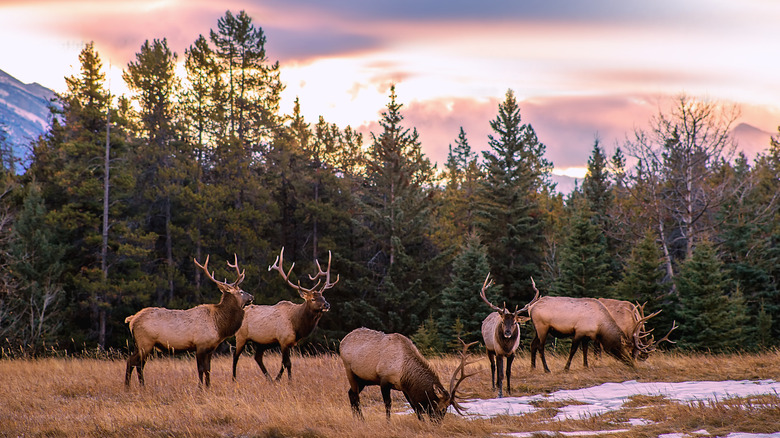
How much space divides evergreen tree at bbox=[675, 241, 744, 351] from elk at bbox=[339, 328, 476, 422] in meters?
15.9

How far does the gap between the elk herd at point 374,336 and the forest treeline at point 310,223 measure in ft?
33.7

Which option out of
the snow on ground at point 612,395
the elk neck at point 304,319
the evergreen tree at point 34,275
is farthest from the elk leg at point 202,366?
the evergreen tree at point 34,275

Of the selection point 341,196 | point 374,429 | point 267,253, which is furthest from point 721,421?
point 341,196

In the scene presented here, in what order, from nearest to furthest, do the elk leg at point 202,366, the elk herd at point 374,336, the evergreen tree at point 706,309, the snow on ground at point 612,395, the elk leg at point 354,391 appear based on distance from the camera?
the elk herd at point 374,336 < the elk leg at point 354,391 < the snow on ground at point 612,395 < the elk leg at point 202,366 < the evergreen tree at point 706,309

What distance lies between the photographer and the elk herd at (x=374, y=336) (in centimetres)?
798

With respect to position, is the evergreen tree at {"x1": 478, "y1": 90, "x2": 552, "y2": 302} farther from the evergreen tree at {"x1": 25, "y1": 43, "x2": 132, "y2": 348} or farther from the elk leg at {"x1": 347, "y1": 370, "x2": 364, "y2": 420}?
the elk leg at {"x1": 347, "y1": 370, "x2": 364, "y2": 420}

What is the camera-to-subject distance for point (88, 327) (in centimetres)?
3303

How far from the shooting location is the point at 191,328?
10977mm

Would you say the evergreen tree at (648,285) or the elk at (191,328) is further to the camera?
the evergreen tree at (648,285)

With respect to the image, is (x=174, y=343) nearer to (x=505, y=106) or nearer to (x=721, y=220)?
(x=721, y=220)

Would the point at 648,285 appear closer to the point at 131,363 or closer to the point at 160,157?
the point at 131,363

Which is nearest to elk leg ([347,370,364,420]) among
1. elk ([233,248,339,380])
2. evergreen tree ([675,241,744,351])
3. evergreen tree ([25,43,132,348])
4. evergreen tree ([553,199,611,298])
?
elk ([233,248,339,380])

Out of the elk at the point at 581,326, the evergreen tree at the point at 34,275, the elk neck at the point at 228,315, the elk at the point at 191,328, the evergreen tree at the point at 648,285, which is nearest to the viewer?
the elk at the point at 191,328

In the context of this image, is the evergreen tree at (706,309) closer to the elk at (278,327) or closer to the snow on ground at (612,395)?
the snow on ground at (612,395)
